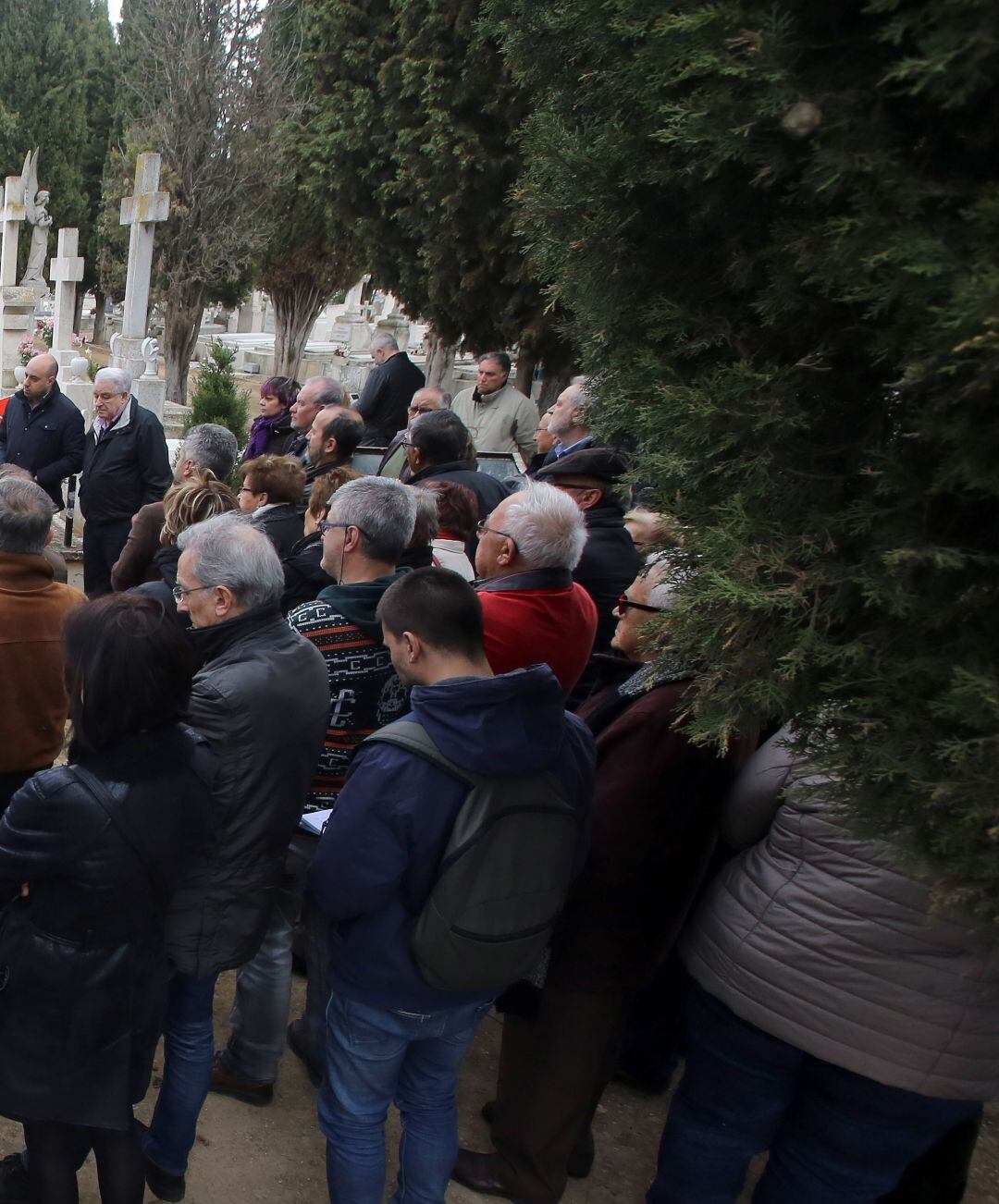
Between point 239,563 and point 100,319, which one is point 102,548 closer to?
point 239,563

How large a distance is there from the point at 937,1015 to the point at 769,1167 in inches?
28.7

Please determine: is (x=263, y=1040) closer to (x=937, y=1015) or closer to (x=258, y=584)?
(x=258, y=584)

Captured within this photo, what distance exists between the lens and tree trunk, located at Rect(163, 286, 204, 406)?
68.3 ft

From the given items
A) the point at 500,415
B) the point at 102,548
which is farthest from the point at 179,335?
the point at 102,548

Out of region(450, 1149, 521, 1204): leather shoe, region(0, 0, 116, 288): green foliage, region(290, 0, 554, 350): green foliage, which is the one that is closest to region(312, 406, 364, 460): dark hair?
region(450, 1149, 521, 1204): leather shoe

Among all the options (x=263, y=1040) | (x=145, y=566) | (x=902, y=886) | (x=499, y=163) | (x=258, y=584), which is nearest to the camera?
(x=902, y=886)

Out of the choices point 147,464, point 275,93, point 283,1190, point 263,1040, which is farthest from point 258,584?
point 275,93

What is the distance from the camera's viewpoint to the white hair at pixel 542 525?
338cm

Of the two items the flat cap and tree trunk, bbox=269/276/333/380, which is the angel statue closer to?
tree trunk, bbox=269/276/333/380

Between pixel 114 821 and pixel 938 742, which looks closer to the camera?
pixel 938 742

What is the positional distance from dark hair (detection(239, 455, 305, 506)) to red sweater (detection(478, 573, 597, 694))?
51.5 inches

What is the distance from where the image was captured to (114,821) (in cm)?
224

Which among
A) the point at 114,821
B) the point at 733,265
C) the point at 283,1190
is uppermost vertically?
the point at 733,265

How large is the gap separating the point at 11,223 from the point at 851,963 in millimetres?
15114
